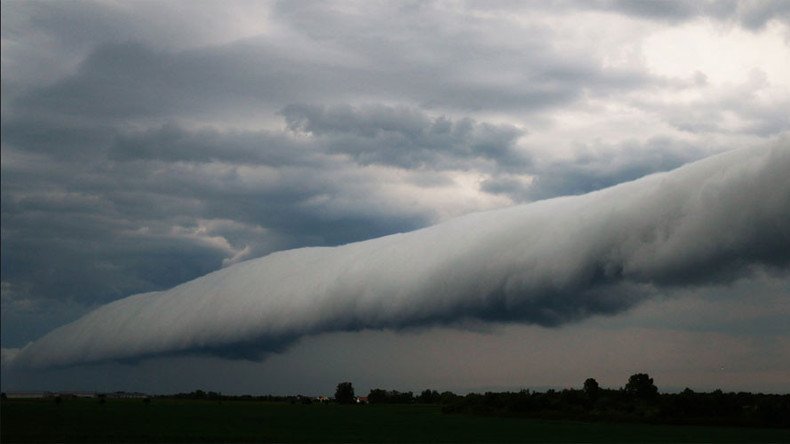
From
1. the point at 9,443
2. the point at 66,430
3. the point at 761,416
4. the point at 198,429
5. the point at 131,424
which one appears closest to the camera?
the point at 9,443

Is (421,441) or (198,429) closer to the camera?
(421,441)

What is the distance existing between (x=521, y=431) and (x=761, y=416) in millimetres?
62062

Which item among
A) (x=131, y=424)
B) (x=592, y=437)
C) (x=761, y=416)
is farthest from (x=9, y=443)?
(x=761, y=416)

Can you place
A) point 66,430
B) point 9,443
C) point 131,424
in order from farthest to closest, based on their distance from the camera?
point 131,424
point 66,430
point 9,443

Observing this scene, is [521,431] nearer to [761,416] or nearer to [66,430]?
[761,416]

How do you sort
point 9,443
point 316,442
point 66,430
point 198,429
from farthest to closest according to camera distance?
1. point 198,429
2. point 66,430
3. point 316,442
4. point 9,443

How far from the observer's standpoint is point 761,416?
193750 millimetres

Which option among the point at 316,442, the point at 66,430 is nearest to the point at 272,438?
the point at 316,442

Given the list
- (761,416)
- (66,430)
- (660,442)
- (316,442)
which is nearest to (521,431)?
(660,442)

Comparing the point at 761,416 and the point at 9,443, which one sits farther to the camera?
the point at 761,416

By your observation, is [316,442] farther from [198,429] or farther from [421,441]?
[198,429]

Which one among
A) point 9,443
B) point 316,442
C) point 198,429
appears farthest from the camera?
point 198,429

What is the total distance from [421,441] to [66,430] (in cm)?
5419

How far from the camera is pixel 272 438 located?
134 meters
